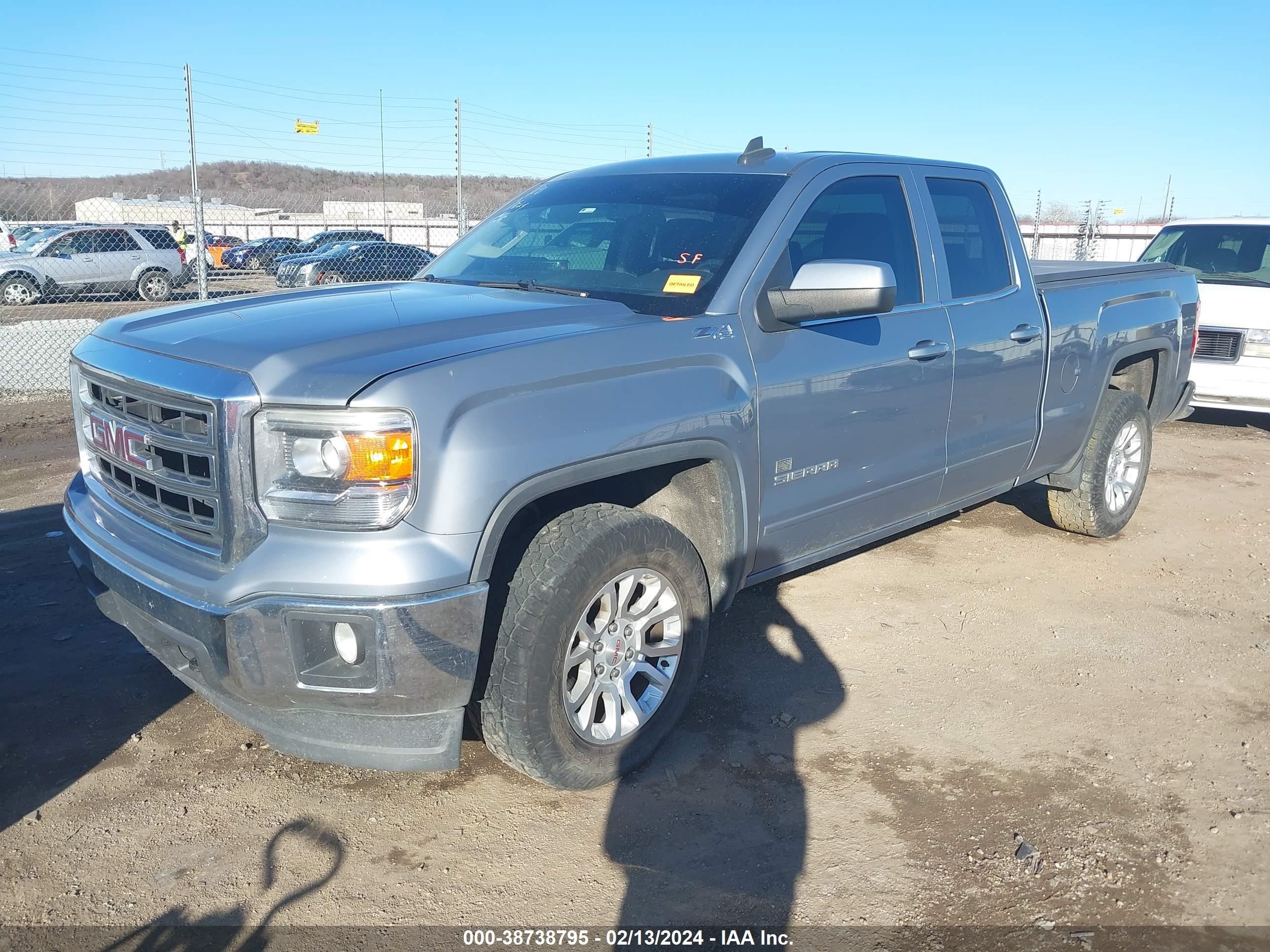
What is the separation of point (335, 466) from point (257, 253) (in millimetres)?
31498

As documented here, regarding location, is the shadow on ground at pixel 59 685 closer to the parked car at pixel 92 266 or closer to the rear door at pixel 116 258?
the parked car at pixel 92 266

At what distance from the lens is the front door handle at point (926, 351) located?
4059 mm

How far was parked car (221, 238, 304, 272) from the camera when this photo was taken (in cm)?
3011

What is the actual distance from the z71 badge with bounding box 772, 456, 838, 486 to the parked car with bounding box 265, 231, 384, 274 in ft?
85.1

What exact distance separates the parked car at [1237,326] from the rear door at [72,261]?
1926 cm

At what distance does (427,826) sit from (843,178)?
9.50 feet

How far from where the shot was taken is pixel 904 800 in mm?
3244

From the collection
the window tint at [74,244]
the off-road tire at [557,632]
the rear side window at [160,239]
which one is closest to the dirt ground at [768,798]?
the off-road tire at [557,632]

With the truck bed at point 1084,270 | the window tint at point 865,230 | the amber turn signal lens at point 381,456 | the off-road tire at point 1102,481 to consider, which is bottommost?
the off-road tire at point 1102,481

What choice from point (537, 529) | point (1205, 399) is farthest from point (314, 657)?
point (1205, 399)

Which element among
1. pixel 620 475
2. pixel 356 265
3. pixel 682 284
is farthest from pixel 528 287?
pixel 356 265

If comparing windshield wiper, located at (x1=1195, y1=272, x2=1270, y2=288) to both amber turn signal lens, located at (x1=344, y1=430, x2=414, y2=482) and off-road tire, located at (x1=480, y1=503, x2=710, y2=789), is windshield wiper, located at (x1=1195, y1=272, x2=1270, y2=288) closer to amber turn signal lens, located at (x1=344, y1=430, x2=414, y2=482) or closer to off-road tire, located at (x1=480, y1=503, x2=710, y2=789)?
off-road tire, located at (x1=480, y1=503, x2=710, y2=789)

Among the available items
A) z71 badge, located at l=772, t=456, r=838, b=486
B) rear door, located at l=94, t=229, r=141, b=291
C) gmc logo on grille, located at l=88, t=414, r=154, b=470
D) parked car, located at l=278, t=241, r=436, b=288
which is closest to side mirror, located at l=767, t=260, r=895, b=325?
z71 badge, located at l=772, t=456, r=838, b=486

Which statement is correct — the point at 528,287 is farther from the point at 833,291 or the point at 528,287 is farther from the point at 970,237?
the point at 970,237
